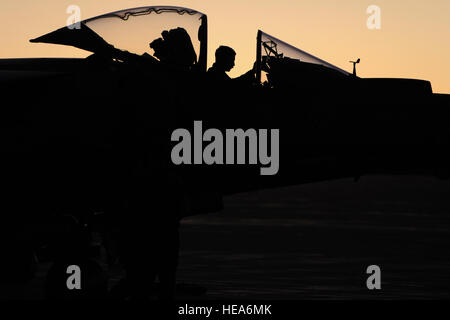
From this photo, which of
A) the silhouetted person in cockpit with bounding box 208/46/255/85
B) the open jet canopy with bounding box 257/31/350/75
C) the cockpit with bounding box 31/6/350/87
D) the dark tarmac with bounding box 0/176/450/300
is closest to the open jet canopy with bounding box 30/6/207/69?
the cockpit with bounding box 31/6/350/87

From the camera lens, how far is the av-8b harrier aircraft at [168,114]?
12.5 m

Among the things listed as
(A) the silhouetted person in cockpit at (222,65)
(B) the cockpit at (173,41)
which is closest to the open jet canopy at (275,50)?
(B) the cockpit at (173,41)

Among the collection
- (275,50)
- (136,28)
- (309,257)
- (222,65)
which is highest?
(136,28)

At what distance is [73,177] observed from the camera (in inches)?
497

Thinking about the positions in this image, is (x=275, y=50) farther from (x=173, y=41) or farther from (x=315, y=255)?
(x=315, y=255)

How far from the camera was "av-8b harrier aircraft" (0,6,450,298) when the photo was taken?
12.5 meters

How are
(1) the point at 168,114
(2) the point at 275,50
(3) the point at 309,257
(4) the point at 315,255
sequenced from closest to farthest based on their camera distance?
(1) the point at 168,114
(2) the point at 275,50
(3) the point at 309,257
(4) the point at 315,255

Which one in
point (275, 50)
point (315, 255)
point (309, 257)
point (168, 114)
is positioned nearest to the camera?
point (168, 114)

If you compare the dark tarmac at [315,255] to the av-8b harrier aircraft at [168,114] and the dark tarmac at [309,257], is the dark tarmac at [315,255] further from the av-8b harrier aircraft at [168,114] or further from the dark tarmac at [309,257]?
the av-8b harrier aircraft at [168,114]

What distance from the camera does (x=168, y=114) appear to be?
1245 cm

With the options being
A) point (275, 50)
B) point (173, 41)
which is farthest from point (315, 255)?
point (173, 41)

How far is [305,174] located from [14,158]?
2.98 m
